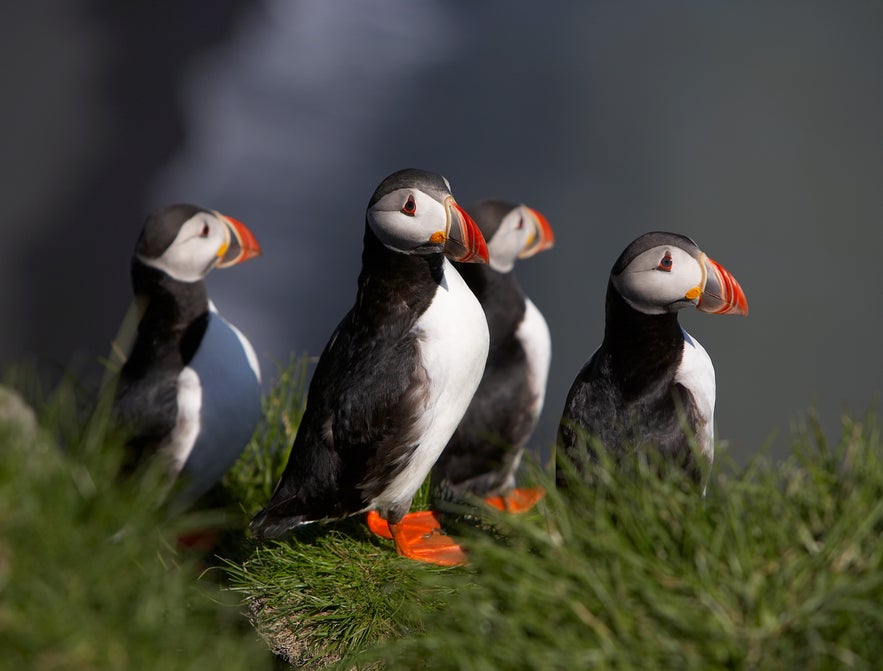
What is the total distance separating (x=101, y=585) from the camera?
1861mm

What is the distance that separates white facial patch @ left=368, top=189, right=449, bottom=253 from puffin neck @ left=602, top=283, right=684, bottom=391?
54cm

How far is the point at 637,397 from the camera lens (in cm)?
282

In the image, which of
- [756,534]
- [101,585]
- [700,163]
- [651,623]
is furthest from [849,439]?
[700,163]

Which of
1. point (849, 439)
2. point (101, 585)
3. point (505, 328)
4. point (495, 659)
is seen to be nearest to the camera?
point (101, 585)

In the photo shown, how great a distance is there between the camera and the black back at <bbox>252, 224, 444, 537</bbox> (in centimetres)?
297

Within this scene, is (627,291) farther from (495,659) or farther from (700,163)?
(700,163)

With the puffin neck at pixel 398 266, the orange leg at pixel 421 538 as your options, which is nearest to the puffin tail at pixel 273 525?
the orange leg at pixel 421 538

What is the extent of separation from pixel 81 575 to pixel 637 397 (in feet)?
5.28

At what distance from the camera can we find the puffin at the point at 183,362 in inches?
139

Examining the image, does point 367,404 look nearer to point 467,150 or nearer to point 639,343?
point 639,343

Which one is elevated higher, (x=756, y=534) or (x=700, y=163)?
(x=700, y=163)

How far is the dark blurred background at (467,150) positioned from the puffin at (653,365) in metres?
5.41

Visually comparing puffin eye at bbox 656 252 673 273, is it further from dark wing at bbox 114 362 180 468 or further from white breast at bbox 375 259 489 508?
dark wing at bbox 114 362 180 468

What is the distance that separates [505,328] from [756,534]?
6.97ft
